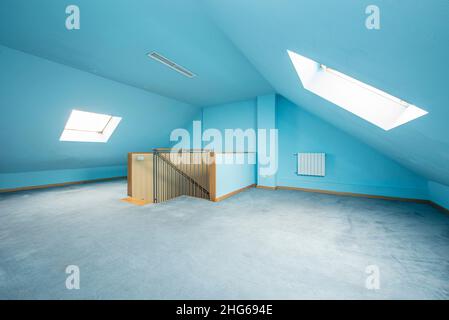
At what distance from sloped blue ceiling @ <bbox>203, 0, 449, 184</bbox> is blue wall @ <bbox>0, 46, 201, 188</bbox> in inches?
148

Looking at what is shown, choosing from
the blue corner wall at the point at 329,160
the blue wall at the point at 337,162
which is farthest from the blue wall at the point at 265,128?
the blue wall at the point at 337,162

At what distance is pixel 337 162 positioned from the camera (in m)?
5.13

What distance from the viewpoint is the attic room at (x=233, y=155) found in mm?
1478

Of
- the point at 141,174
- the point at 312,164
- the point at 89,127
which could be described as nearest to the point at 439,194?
the point at 312,164

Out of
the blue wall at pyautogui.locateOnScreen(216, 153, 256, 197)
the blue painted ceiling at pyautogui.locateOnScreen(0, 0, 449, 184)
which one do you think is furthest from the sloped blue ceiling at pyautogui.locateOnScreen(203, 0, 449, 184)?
the blue wall at pyautogui.locateOnScreen(216, 153, 256, 197)

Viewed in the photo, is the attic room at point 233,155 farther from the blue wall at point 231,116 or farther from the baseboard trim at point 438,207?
the blue wall at point 231,116

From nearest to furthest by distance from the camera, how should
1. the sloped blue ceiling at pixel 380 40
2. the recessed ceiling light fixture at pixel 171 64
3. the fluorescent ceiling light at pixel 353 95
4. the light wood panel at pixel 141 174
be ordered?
the sloped blue ceiling at pixel 380 40, the fluorescent ceiling light at pixel 353 95, the recessed ceiling light fixture at pixel 171 64, the light wood panel at pixel 141 174

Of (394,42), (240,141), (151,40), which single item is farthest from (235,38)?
(240,141)

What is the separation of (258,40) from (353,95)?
1837 mm

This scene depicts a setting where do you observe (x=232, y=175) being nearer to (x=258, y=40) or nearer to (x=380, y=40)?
(x=258, y=40)

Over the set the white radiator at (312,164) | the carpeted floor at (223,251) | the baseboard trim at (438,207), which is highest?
the white radiator at (312,164)

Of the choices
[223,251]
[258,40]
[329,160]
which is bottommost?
[223,251]

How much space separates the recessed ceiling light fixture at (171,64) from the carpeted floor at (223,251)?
3.07 metres

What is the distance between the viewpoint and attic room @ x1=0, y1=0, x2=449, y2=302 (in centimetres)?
148
